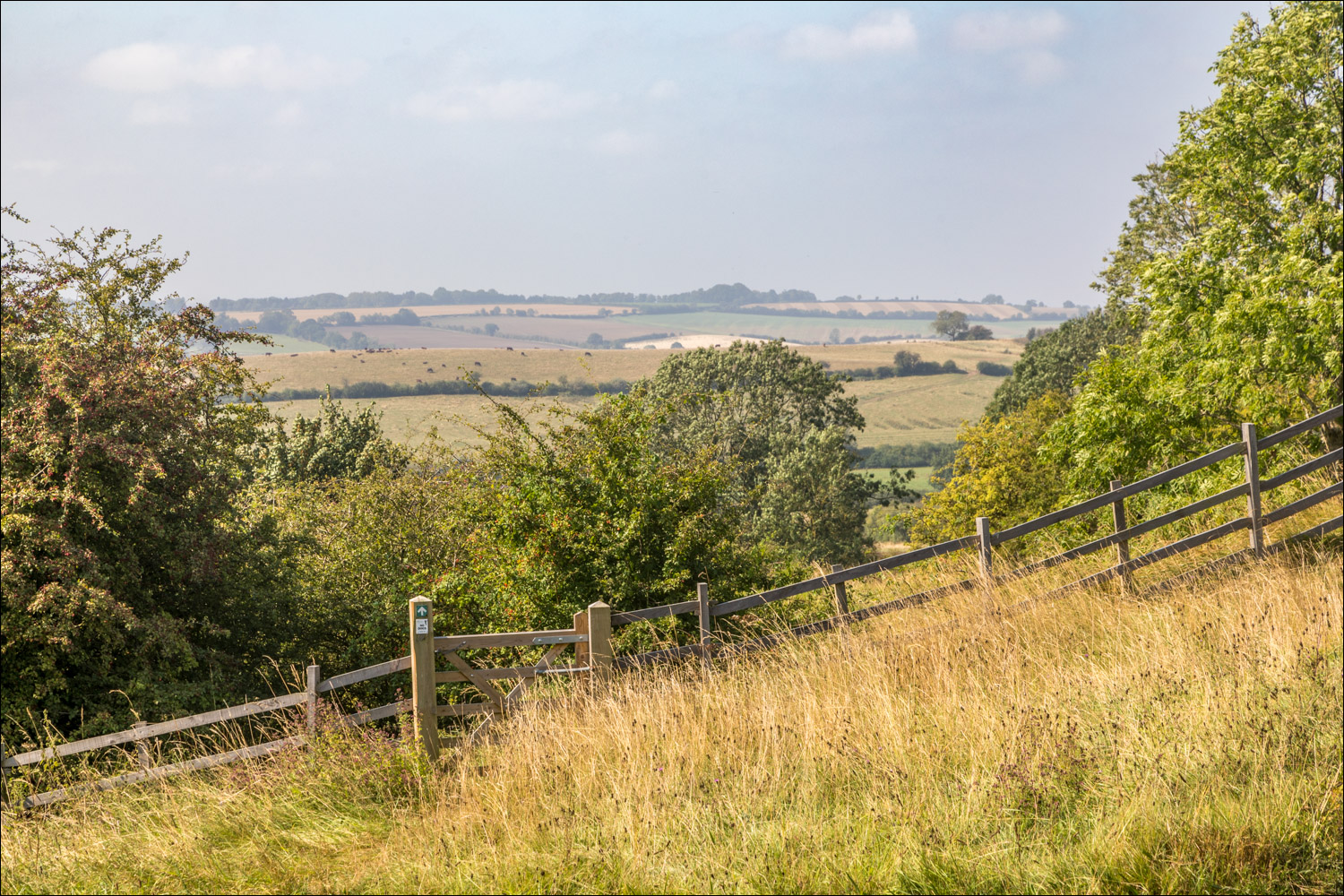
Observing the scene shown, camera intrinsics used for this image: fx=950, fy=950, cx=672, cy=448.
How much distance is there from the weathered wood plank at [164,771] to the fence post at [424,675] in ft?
3.21

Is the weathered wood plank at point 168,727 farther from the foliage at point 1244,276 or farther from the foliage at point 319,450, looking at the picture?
the foliage at point 319,450

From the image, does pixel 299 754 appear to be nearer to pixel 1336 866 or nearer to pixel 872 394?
pixel 1336 866

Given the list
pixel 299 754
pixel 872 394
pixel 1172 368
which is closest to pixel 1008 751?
pixel 299 754

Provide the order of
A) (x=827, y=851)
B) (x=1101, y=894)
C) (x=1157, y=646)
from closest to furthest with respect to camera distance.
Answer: (x=1101, y=894) → (x=827, y=851) → (x=1157, y=646)

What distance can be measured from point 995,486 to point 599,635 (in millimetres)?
32280

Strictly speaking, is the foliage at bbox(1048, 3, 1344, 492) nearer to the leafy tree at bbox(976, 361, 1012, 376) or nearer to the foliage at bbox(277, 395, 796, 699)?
the foliage at bbox(277, 395, 796, 699)

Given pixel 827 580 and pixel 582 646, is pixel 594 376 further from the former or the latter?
pixel 582 646

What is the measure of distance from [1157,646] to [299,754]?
20.2 feet

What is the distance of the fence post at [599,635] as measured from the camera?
787 cm

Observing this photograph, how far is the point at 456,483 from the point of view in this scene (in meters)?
17.5

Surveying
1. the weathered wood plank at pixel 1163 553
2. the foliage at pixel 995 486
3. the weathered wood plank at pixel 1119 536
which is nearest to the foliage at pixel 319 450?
the foliage at pixel 995 486

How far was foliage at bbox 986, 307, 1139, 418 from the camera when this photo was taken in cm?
6006

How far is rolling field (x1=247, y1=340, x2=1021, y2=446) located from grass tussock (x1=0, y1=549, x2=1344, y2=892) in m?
97.2

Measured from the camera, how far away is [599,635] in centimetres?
791
